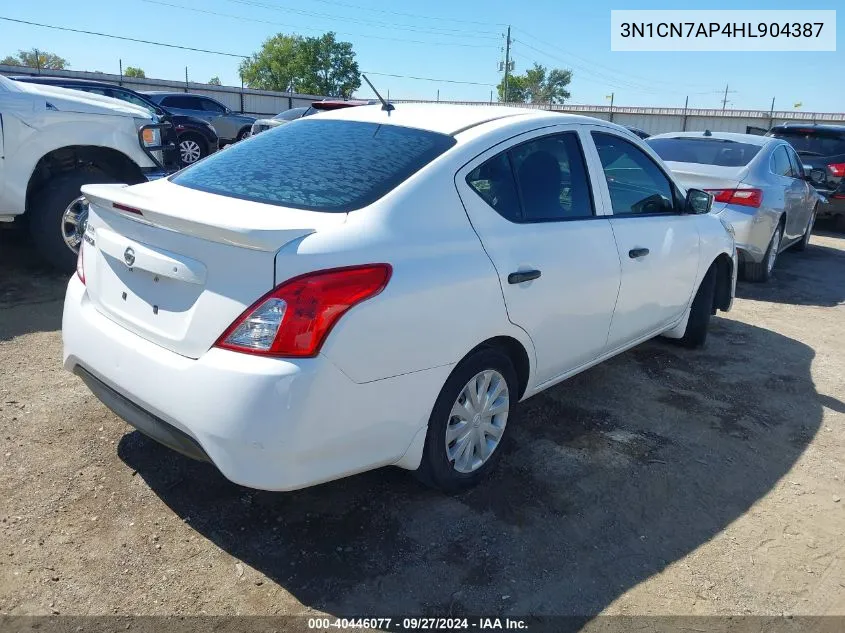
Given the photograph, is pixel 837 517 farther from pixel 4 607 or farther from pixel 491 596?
pixel 4 607

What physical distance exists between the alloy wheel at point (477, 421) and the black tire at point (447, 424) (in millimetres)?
29

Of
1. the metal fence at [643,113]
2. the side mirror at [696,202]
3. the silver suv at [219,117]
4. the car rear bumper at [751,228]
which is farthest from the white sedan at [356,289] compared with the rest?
the metal fence at [643,113]

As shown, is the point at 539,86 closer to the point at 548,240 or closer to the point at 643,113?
the point at 643,113

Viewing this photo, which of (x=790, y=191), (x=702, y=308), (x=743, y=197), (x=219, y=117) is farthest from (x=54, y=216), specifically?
(x=219, y=117)

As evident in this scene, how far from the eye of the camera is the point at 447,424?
278 centimetres

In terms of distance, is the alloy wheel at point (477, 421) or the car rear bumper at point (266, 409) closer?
the car rear bumper at point (266, 409)

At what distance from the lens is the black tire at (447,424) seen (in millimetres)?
2705

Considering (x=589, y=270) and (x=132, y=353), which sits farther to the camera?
(x=589, y=270)

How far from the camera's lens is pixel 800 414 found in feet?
13.7

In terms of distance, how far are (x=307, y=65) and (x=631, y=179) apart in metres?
82.8

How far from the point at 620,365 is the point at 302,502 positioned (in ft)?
9.08

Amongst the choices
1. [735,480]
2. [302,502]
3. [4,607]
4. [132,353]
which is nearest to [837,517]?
[735,480]

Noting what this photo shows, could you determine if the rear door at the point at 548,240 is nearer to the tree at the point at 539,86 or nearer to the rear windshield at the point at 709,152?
the rear windshield at the point at 709,152

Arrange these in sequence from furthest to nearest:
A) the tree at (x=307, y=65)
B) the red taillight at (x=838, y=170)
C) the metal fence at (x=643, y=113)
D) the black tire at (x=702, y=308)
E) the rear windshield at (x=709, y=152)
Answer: the tree at (x=307, y=65) → the metal fence at (x=643, y=113) → the red taillight at (x=838, y=170) → the rear windshield at (x=709, y=152) → the black tire at (x=702, y=308)
